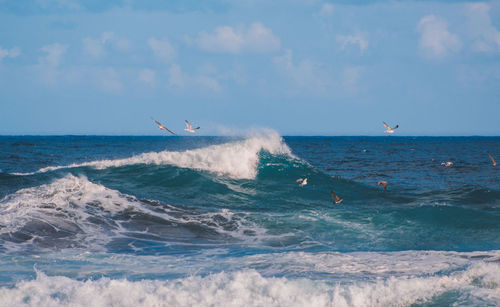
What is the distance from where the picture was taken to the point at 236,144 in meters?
24.3

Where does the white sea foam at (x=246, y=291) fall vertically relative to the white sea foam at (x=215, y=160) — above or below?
below

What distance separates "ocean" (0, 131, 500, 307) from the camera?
6500 millimetres

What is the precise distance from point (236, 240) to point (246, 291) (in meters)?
4.26

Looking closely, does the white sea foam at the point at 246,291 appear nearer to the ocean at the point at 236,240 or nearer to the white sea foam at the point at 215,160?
the ocean at the point at 236,240

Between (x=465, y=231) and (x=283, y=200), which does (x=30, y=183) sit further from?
(x=465, y=231)

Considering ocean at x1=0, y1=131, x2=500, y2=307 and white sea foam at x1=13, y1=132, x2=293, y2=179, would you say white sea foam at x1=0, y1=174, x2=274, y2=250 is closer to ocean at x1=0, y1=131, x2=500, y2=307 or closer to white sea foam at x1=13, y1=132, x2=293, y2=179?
ocean at x1=0, y1=131, x2=500, y2=307

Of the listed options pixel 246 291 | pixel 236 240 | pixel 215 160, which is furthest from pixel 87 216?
pixel 215 160

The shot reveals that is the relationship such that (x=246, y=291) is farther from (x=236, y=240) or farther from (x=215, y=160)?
(x=215, y=160)

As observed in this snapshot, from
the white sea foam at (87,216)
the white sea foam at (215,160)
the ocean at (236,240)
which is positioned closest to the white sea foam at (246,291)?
the ocean at (236,240)

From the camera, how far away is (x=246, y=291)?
6559 millimetres

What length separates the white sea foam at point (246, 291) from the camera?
20.6 feet

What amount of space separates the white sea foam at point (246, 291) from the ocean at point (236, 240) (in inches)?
0.8

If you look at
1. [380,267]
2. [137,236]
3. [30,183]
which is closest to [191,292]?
[380,267]

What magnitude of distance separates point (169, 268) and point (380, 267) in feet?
11.9
